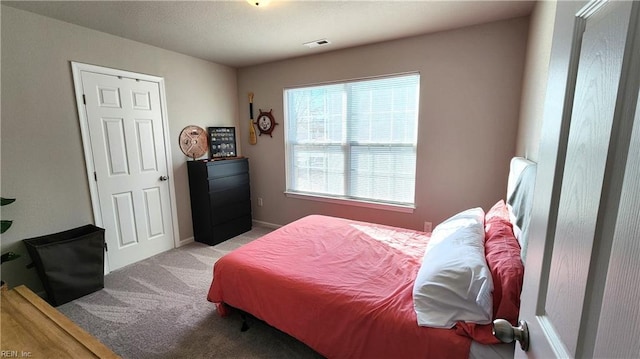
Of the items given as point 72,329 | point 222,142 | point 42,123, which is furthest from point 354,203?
point 42,123

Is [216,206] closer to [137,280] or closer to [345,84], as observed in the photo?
[137,280]

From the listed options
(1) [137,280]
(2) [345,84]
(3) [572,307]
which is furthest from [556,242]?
(1) [137,280]

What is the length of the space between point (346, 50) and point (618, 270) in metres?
3.34

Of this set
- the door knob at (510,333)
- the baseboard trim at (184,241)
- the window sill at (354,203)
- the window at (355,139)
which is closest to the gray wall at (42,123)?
the baseboard trim at (184,241)

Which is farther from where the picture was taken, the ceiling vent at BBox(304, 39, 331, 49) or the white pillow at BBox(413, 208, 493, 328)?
the ceiling vent at BBox(304, 39, 331, 49)

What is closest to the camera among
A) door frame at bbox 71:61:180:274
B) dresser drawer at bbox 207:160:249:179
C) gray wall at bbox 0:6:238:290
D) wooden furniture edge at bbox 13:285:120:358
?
wooden furniture edge at bbox 13:285:120:358

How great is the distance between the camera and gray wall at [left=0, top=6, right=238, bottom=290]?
7.26ft

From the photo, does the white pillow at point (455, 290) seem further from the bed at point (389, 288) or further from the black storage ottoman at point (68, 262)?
the black storage ottoman at point (68, 262)

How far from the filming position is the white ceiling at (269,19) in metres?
2.18

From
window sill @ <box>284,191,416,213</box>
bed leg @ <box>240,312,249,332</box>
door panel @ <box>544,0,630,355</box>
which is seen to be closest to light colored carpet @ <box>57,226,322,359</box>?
bed leg @ <box>240,312,249,332</box>

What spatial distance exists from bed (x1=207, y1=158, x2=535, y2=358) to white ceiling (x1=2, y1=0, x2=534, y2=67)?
1.55 meters

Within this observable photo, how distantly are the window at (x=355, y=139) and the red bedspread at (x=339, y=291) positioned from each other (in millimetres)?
1035

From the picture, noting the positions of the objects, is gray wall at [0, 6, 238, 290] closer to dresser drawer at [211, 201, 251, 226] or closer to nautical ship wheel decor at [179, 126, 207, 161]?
nautical ship wheel decor at [179, 126, 207, 161]

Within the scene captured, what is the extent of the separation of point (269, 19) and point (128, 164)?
7.12 feet
